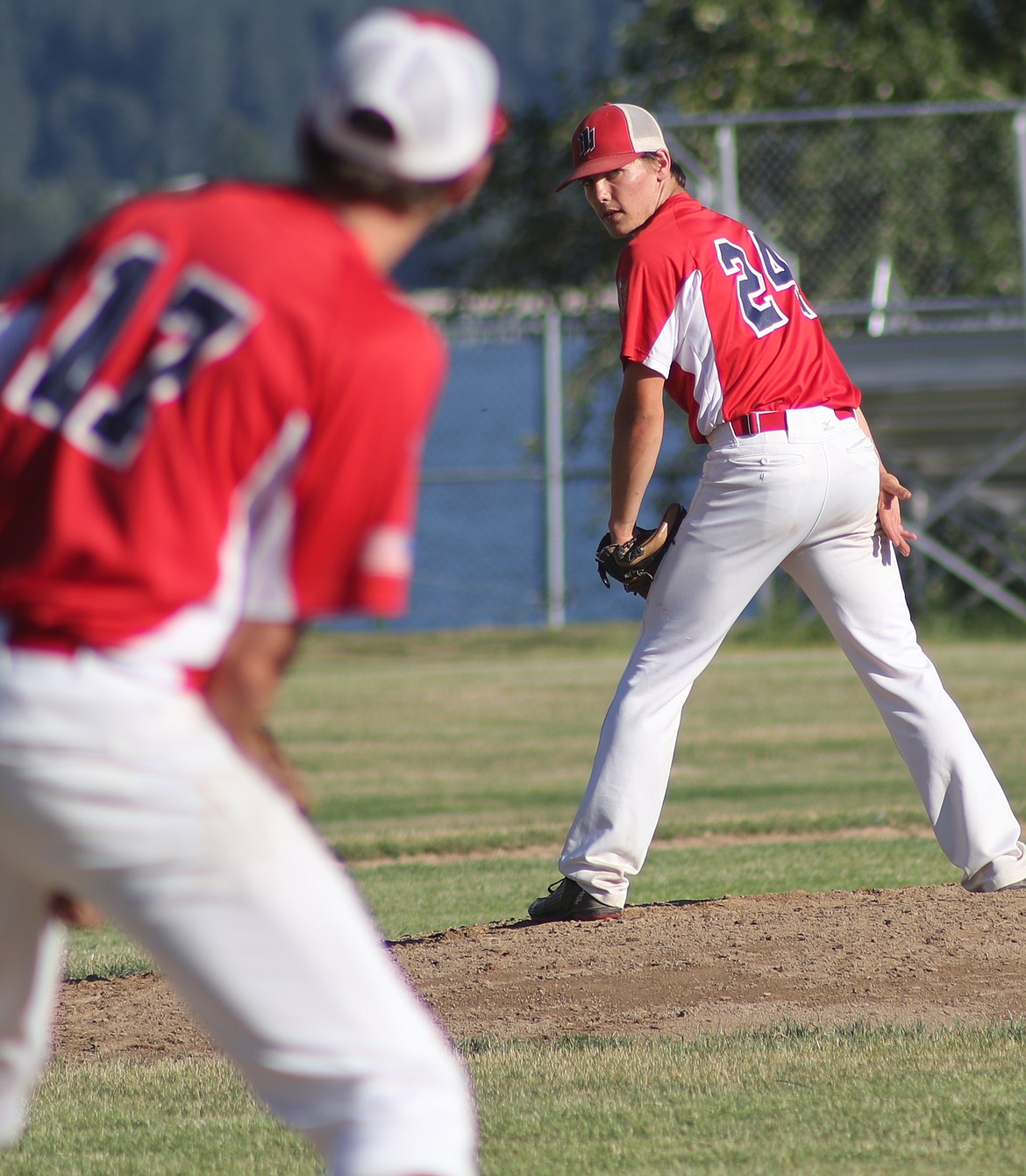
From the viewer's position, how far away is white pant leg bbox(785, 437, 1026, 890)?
558 cm

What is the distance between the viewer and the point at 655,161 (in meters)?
5.62

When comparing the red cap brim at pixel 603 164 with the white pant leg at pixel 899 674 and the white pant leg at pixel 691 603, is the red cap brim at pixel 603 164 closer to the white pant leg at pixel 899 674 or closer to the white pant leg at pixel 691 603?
the white pant leg at pixel 691 603

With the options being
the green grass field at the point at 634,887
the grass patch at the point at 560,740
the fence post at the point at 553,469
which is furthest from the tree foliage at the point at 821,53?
the grass patch at the point at 560,740

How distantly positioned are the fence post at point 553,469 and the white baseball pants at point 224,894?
16.5 meters

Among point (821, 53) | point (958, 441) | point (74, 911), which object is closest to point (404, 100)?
point (74, 911)

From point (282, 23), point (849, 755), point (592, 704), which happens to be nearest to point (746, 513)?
point (849, 755)

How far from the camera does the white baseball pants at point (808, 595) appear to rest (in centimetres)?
546

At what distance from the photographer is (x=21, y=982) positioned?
263 centimetres

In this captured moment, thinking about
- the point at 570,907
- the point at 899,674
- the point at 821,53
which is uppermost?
the point at 821,53

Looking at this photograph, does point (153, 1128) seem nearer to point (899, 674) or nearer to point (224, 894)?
point (224, 894)

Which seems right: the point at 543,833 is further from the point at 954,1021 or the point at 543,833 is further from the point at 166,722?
the point at 166,722

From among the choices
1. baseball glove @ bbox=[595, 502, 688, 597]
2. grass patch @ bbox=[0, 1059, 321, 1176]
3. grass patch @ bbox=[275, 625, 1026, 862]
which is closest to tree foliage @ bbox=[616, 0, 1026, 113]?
grass patch @ bbox=[275, 625, 1026, 862]

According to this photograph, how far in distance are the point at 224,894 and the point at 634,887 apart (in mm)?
5174

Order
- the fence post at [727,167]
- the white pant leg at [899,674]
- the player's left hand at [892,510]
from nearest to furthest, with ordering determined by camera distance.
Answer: the white pant leg at [899,674], the player's left hand at [892,510], the fence post at [727,167]
